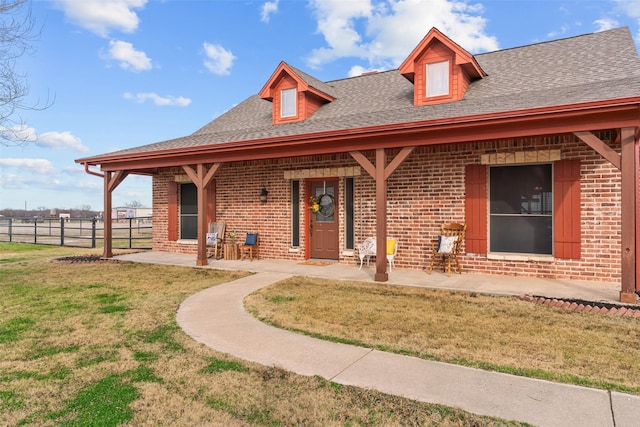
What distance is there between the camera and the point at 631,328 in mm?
4531

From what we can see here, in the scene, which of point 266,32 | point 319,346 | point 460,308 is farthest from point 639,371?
point 266,32

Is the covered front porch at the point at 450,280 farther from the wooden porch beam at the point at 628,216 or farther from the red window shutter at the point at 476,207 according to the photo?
the red window shutter at the point at 476,207

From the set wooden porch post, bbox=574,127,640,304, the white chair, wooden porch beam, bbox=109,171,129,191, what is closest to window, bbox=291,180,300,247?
the white chair

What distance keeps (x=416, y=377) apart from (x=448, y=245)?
504cm

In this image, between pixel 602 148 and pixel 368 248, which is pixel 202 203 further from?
pixel 602 148

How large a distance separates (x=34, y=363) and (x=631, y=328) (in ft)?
21.0

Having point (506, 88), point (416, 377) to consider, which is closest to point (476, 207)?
point (506, 88)

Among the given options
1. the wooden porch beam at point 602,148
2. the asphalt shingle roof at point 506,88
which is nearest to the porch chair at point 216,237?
the asphalt shingle roof at point 506,88

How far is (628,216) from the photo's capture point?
564 centimetres

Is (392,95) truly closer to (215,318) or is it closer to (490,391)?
(215,318)

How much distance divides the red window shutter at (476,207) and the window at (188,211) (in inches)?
319

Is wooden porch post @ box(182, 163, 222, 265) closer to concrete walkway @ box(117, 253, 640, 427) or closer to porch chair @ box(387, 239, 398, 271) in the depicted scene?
concrete walkway @ box(117, 253, 640, 427)

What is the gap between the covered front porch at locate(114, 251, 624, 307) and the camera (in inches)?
249

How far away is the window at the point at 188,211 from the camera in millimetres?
12250
